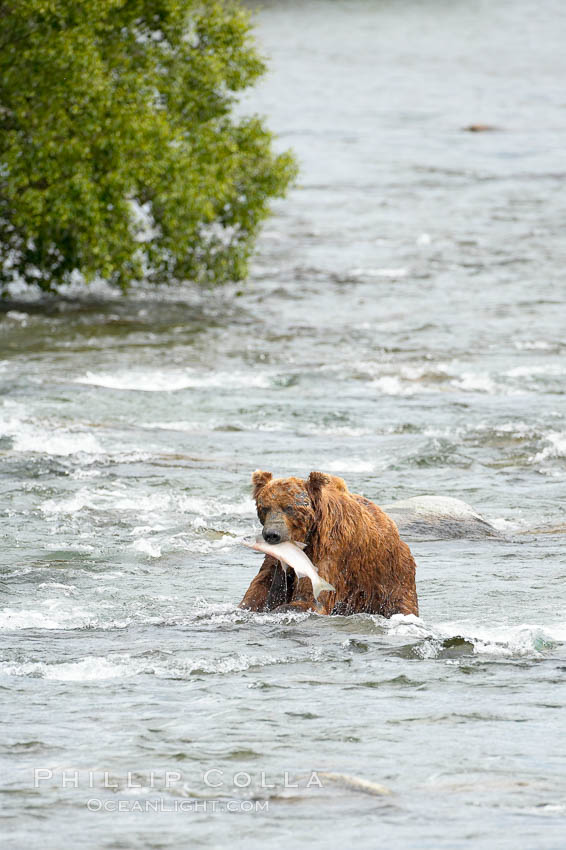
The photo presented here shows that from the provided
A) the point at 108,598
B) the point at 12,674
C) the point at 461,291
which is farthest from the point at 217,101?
the point at 12,674

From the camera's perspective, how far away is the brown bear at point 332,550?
9977 millimetres

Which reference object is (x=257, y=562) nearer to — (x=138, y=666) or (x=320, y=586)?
(x=138, y=666)

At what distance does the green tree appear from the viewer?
27641 millimetres

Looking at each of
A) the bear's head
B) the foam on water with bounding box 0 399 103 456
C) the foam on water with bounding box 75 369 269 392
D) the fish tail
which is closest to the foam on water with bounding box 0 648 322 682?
the fish tail

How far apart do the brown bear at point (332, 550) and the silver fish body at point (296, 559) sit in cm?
6

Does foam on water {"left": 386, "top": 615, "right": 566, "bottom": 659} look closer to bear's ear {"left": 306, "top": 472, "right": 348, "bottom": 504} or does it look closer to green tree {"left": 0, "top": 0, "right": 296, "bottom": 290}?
bear's ear {"left": 306, "top": 472, "right": 348, "bottom": 504}

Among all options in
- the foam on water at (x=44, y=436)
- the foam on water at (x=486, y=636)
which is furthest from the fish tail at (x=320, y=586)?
the foam on water at (x=44, y=436)

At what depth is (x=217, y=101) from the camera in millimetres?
31156

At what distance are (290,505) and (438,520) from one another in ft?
16.9

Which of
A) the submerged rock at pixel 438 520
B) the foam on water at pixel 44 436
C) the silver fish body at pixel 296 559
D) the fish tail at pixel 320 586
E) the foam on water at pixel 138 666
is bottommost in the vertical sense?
the foam on water at pixel 44 436

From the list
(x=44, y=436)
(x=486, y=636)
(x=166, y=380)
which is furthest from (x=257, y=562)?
(x=166, y=380)

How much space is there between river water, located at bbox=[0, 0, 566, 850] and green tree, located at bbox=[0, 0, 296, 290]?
5.02 feet

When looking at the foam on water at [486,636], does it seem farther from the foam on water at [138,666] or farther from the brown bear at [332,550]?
the foam on water at [138,666]

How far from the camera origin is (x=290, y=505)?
9.95m
